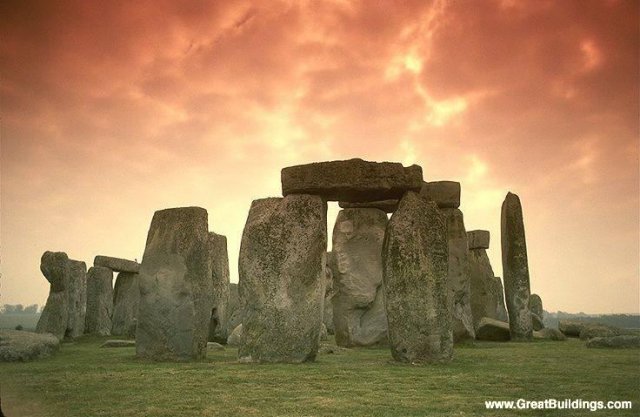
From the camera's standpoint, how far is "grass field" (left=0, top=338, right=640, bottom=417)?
5.37 m

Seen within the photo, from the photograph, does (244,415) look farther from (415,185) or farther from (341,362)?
(415,185)

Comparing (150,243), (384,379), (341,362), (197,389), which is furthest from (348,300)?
(197,389)

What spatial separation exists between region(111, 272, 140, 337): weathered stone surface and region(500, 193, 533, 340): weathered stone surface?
39.3 feet

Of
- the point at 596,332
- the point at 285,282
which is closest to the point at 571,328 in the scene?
the point at 596,332

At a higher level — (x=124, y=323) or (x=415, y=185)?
(x=415, y=185)

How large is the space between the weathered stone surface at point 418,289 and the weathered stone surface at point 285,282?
44.4 inches

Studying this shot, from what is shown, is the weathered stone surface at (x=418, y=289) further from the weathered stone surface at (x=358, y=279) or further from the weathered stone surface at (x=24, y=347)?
the weathered stone surface at (x=24, y=347)

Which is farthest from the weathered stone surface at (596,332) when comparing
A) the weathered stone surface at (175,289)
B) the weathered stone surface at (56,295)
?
the weathered stone surface at (56,295)

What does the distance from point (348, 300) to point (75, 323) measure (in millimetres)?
8479

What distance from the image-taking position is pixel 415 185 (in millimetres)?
9734

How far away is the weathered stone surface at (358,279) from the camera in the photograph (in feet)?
46.9

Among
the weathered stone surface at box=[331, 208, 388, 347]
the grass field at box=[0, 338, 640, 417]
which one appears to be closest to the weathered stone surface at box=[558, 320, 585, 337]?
the weathered stone surface at box=[331, 208, 388, 347]

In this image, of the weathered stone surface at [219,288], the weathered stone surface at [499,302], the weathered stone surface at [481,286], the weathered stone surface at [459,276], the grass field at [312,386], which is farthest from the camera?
the weathered stone surface at [499,302]

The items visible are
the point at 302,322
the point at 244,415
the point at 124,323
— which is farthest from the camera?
the point at 124,323
